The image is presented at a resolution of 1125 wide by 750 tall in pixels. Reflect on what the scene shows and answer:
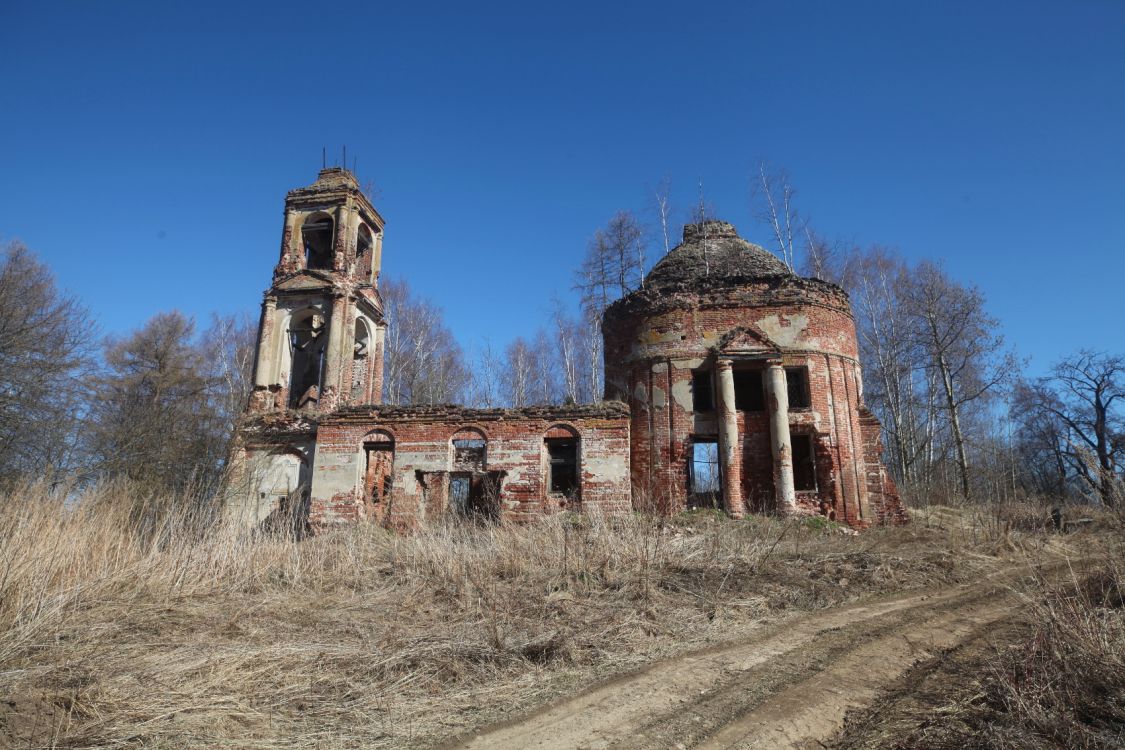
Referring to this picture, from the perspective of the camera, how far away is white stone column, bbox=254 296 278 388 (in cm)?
2078

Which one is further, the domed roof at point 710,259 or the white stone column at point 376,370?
the white stone column at point 376,370

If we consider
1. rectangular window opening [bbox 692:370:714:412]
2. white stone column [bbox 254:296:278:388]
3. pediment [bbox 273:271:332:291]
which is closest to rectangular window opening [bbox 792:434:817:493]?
rectangular window opening [bbox 692:370:714:412]

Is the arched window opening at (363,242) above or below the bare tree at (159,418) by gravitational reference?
above

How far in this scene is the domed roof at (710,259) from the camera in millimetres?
20094

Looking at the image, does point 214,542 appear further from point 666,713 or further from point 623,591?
point 666,713

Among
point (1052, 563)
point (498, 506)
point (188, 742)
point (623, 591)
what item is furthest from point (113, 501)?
point (1052, 563)

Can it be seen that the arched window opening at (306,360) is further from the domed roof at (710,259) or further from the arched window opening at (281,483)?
the domed roof at (710,259)

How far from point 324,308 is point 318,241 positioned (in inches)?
152

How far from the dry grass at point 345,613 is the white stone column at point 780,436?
5281mm

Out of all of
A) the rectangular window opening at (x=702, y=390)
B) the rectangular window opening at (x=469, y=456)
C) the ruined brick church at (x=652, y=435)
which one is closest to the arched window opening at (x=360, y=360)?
the ruined brick church at (x=652, y=435)

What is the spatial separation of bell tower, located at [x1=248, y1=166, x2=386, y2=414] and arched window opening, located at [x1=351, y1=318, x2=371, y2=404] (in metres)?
0.04

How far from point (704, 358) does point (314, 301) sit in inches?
544

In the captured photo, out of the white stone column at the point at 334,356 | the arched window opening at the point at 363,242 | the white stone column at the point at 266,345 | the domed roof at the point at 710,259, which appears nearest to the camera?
the domed roof at the point at 710,259

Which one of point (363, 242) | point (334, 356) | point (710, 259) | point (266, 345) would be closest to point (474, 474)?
point (334, 356)
